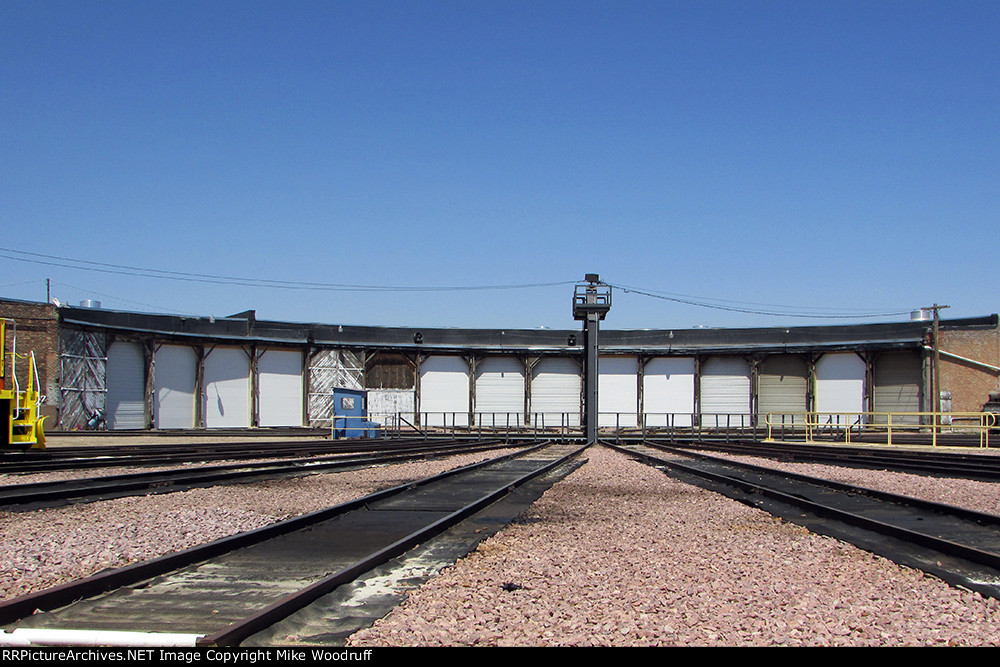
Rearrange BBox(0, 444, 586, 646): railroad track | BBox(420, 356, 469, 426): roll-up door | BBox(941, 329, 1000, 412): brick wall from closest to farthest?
BBox(0, 444, 586, 646): railroad track
BBox(941, 329, 1000, 412): brick wall
BBox(420, 356, 469, 426): roll-up door

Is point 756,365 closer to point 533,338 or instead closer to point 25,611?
point 533,338

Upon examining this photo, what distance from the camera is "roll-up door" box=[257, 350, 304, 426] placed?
42594 millimetres

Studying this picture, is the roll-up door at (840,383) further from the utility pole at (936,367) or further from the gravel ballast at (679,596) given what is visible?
the gravel ballast at (679,596)

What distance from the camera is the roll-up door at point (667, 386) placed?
4625 cm

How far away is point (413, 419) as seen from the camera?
45.1 metres

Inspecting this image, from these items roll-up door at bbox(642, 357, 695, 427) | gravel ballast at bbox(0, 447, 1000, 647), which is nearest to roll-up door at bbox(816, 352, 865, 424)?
roll-up door at bbox(642, 357, 695, 427)

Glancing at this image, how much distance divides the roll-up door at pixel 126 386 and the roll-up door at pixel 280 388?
20.3ft

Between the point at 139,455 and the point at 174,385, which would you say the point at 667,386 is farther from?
the point at 139,455

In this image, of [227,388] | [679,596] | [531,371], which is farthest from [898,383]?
[679,596]

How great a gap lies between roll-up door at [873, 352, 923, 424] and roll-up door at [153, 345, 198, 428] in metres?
36.2

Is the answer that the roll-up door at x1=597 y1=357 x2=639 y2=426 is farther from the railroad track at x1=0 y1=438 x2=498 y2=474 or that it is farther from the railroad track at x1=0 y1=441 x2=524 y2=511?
the railroad track at x1=0 y1=441 x2=524 y2=511

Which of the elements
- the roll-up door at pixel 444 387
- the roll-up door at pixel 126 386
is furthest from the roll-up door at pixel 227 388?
the roll-up door at pixel 444 387

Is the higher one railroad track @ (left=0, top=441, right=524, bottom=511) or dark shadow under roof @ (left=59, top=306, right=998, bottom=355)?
dark shadow under roof @ (left=59, top=306, right=998, bottom=355)

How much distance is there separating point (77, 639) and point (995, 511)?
37.2 ft
